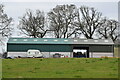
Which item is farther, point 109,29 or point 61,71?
point 109,29

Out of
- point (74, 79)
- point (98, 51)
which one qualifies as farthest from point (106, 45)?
point (74, 79)

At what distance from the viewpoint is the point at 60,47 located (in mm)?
76875

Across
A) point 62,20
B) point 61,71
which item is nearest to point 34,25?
point 62,20

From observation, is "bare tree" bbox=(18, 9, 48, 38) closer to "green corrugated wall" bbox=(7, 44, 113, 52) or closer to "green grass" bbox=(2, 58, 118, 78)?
"green corrugated wall" bbox=(7, 44, 113, 52)

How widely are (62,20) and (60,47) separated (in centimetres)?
1071

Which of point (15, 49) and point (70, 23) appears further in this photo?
point (70, 23)

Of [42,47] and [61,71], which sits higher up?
[42,47]

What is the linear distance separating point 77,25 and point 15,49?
60.3ft

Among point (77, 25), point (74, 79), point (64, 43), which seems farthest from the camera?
point (77, 25)

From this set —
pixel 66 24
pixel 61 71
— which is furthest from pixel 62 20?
pixel 61 71

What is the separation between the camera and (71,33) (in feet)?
281

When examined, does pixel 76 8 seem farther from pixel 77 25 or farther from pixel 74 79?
pixel 74 79

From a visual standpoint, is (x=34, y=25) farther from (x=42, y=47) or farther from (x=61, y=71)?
(x=61, y=71)

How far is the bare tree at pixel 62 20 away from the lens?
277 ft
